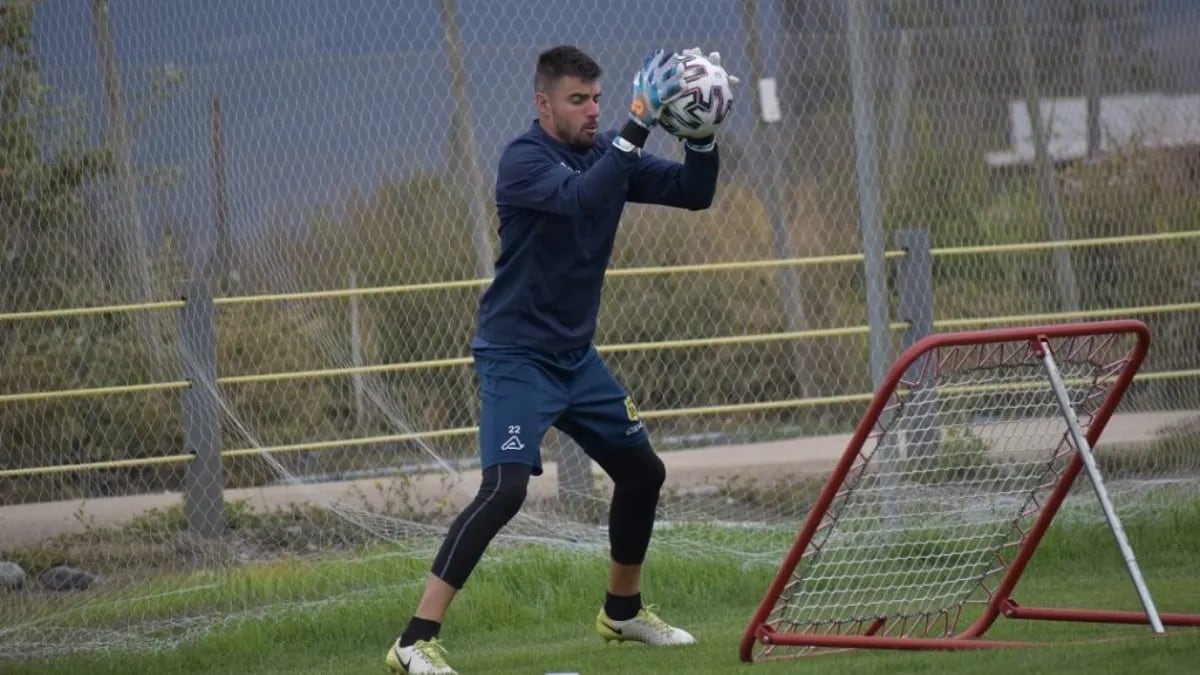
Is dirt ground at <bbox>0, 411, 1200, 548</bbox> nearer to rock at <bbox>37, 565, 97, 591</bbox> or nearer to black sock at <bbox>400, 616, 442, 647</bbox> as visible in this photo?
rock at <bbox>37, 565, 97, 591</bbox>

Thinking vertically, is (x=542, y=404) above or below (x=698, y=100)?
below

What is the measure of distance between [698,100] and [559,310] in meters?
0.89

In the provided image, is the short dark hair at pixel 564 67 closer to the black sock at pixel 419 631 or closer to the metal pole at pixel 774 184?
the black sock at pixel 419 631

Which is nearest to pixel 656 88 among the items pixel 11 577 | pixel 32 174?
pixel 32 174

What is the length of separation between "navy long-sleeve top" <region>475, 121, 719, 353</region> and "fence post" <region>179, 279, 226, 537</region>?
3013mm

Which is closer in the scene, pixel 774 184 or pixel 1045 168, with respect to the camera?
pixel 774 184

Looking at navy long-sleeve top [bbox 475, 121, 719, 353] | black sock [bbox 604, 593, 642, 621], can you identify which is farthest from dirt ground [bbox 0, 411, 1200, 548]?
navy long-sleeve top [bbox 475, 121, 719, 353]

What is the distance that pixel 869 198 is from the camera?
9539mm

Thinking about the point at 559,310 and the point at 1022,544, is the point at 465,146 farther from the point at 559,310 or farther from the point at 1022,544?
the point at 1022,544

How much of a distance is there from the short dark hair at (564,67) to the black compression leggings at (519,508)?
4.36ft

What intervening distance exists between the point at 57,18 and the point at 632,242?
3255 mm

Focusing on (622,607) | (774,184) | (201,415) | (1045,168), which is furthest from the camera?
(1045,168)

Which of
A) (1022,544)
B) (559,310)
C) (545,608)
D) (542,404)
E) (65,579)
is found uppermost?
(559,310)

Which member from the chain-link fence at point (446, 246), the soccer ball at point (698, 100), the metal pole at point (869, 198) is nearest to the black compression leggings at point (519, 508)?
the soccer ball at point (698, 100)
